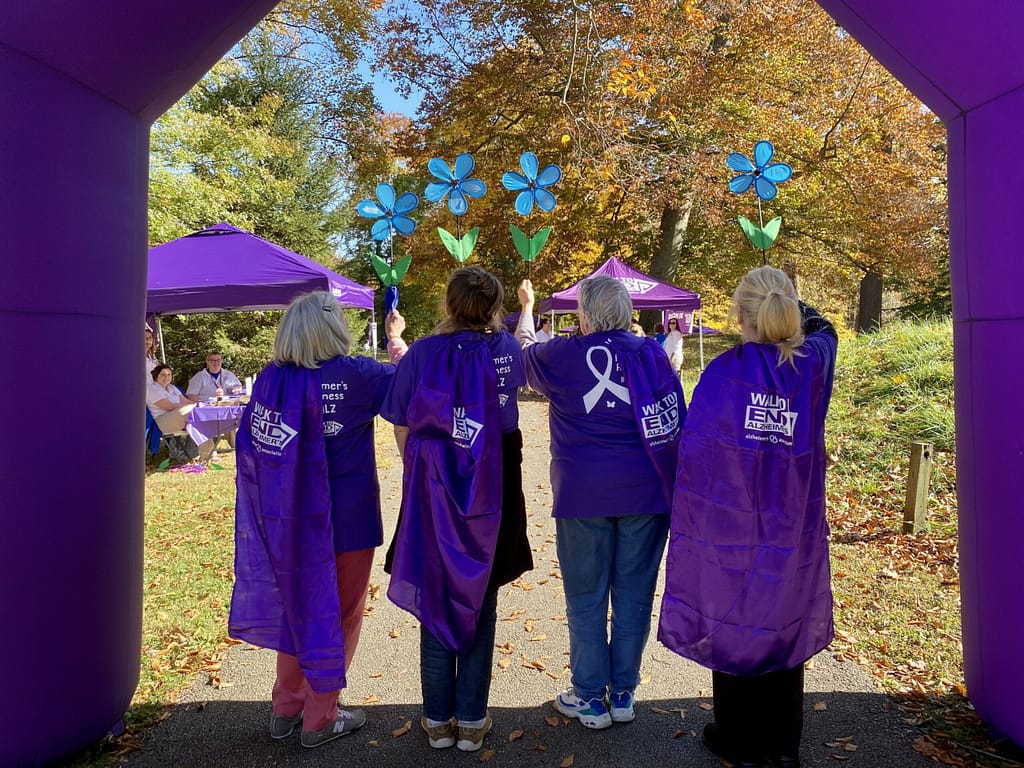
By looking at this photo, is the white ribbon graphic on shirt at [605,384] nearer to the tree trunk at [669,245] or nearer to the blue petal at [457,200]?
the blue petal at [457,200]

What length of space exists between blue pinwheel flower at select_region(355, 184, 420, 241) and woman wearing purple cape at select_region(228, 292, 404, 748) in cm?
108

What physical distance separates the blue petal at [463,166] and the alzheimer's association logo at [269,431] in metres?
1.71

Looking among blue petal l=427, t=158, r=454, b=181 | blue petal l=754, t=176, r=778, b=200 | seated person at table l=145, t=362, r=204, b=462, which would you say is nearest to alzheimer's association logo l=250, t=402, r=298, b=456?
blue petal l=427, t=158, r=454, b=181

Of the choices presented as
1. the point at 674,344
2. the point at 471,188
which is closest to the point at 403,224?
the point at 471,188

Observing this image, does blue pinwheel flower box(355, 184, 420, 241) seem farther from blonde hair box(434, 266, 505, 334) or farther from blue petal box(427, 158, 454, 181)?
blonde hair box(434, 266, 505, 334)

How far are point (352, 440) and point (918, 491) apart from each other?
15.3 ft

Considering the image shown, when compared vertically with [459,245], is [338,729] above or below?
below

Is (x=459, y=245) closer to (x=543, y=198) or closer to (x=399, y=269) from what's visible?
(x=399, y=269)

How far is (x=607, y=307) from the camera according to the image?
3014 millimetres

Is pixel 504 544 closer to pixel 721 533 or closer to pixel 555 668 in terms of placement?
pixel 721 533

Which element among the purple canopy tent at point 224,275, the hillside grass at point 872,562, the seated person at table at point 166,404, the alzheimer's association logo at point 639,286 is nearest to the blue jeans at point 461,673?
the hillside grass at point 872,562

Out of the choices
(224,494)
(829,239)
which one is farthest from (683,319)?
(224,494)

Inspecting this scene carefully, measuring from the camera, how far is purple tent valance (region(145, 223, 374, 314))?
28.6 feet

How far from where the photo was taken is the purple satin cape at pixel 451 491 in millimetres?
2779
